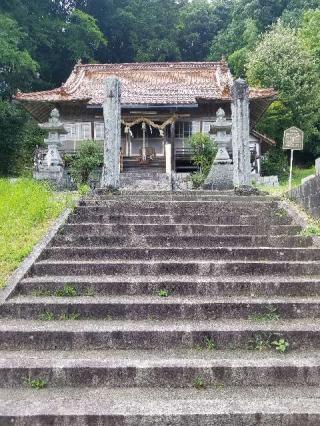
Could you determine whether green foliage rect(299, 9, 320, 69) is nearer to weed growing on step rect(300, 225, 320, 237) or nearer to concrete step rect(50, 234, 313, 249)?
weed growing on step rect(300, 225, 320, 237)

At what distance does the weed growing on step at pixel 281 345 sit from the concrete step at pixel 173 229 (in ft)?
7.82

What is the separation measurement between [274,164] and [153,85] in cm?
710

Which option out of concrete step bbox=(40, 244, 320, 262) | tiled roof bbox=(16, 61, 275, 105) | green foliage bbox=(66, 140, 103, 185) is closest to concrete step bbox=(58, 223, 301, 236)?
concrete step bbox=(40, 244, 320, 262)

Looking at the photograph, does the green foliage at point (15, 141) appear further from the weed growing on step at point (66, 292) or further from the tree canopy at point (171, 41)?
the weed growing on step at point (66, 292)

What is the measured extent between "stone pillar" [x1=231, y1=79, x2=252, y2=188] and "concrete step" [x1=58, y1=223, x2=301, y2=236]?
2.83 meters

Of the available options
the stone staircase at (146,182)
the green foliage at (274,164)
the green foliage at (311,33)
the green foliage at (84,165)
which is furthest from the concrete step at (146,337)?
the green foliage at (311,33)

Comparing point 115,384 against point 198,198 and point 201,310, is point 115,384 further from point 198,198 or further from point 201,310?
point 198,198

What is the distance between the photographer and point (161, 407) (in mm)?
3084

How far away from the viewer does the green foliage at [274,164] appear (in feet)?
70.5

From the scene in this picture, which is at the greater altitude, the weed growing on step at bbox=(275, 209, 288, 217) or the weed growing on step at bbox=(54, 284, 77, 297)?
the weed growing on step at bbox=(275, 209, 288, 217)

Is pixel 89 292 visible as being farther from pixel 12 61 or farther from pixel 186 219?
pixel 12 61

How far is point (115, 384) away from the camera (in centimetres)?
345

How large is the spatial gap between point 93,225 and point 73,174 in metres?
7.77

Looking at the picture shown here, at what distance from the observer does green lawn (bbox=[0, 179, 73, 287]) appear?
205 inches
